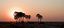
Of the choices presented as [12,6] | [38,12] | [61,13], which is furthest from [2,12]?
[61,13]

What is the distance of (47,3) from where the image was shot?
7.66 ft

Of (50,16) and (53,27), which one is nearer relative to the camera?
(53,27)

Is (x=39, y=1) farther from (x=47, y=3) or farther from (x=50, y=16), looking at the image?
(x=50, y=16)

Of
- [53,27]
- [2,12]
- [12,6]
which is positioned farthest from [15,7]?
[53,27]

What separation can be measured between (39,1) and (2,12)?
2.07 feet

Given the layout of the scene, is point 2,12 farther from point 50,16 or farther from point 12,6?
point 50,16

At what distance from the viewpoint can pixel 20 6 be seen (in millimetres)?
2330

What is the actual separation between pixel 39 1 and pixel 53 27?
52cm

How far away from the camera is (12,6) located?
7.65 feet

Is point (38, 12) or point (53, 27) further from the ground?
point (38, 12)

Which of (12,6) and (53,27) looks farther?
(12,6)

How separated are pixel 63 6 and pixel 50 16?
0.27 m

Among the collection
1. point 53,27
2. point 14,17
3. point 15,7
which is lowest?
point 53,27

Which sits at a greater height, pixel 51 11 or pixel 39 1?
pixel 39 1
